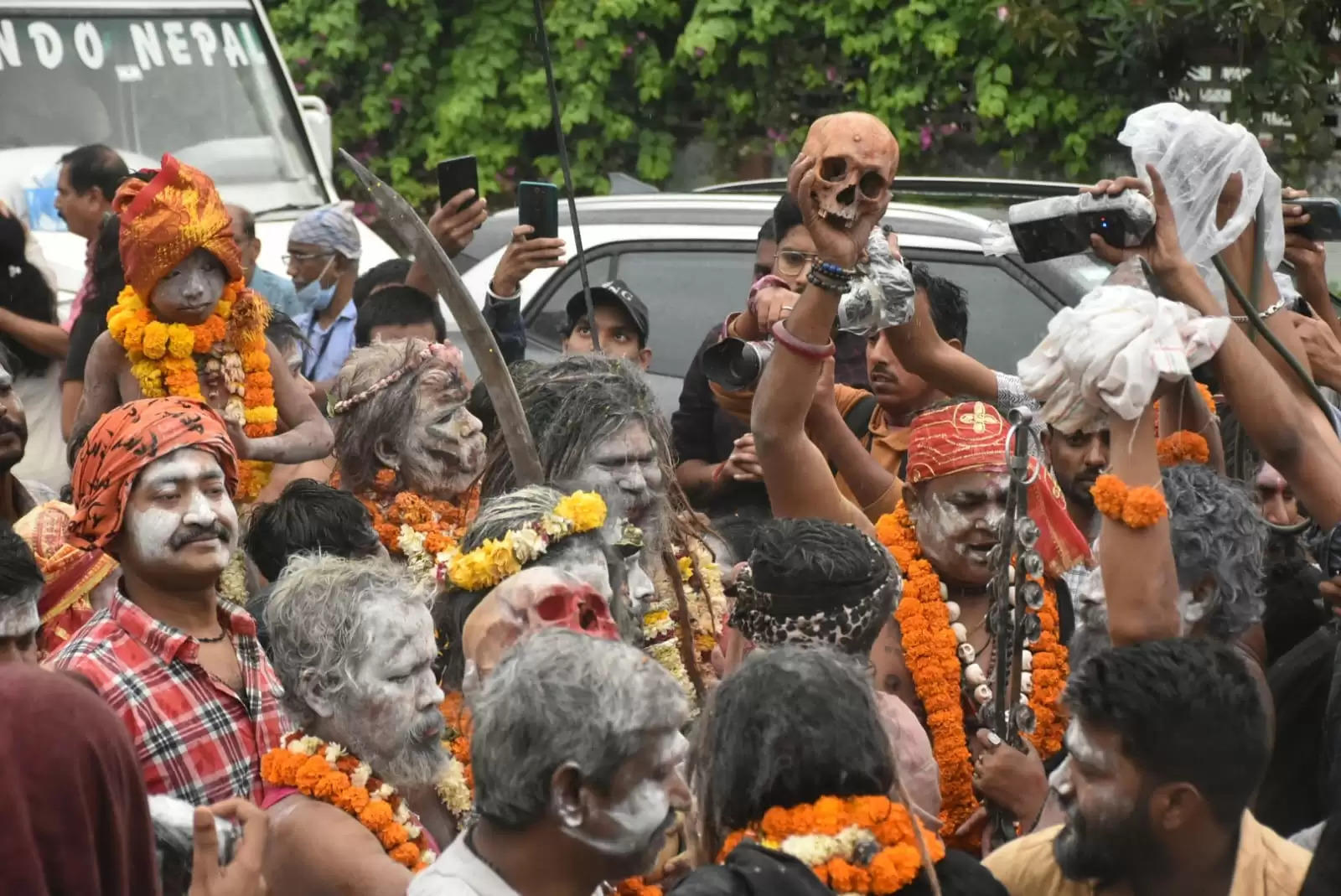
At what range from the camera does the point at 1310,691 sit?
4441 mm

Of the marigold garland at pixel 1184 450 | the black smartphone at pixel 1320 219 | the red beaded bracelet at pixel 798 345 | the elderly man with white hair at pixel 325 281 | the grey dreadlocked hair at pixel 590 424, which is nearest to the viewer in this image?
the red beaded bracelet at pixel 798 345

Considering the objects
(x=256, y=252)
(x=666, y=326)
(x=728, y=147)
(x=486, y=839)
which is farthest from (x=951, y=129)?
(x=486, y=839)

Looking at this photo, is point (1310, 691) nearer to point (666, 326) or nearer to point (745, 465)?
point (745, 465)

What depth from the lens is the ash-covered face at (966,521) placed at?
181 inches

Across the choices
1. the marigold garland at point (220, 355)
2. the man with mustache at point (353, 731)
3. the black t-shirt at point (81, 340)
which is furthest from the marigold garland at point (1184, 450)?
the black t-shirt at point (81, 340)

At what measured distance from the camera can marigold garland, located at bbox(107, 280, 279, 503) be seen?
5438 mm

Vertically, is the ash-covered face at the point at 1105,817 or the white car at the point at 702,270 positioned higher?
the ash-covered face at the point at 1105,817

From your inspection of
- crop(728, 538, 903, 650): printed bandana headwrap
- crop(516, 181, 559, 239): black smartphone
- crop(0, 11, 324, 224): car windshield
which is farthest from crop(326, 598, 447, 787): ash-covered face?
crop(0, 11, 324, 224): car windshield

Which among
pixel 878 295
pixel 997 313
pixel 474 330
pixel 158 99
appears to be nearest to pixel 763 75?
pixel 158 99

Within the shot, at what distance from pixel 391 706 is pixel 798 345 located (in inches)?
50.7

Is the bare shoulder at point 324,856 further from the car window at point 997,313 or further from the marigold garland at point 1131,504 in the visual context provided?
the car window at point 997,313

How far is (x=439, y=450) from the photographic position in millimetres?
5352

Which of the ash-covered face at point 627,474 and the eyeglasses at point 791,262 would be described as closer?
the ash-covered face at point 627,474

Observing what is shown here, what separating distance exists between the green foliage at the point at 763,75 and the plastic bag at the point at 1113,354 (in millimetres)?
7170
